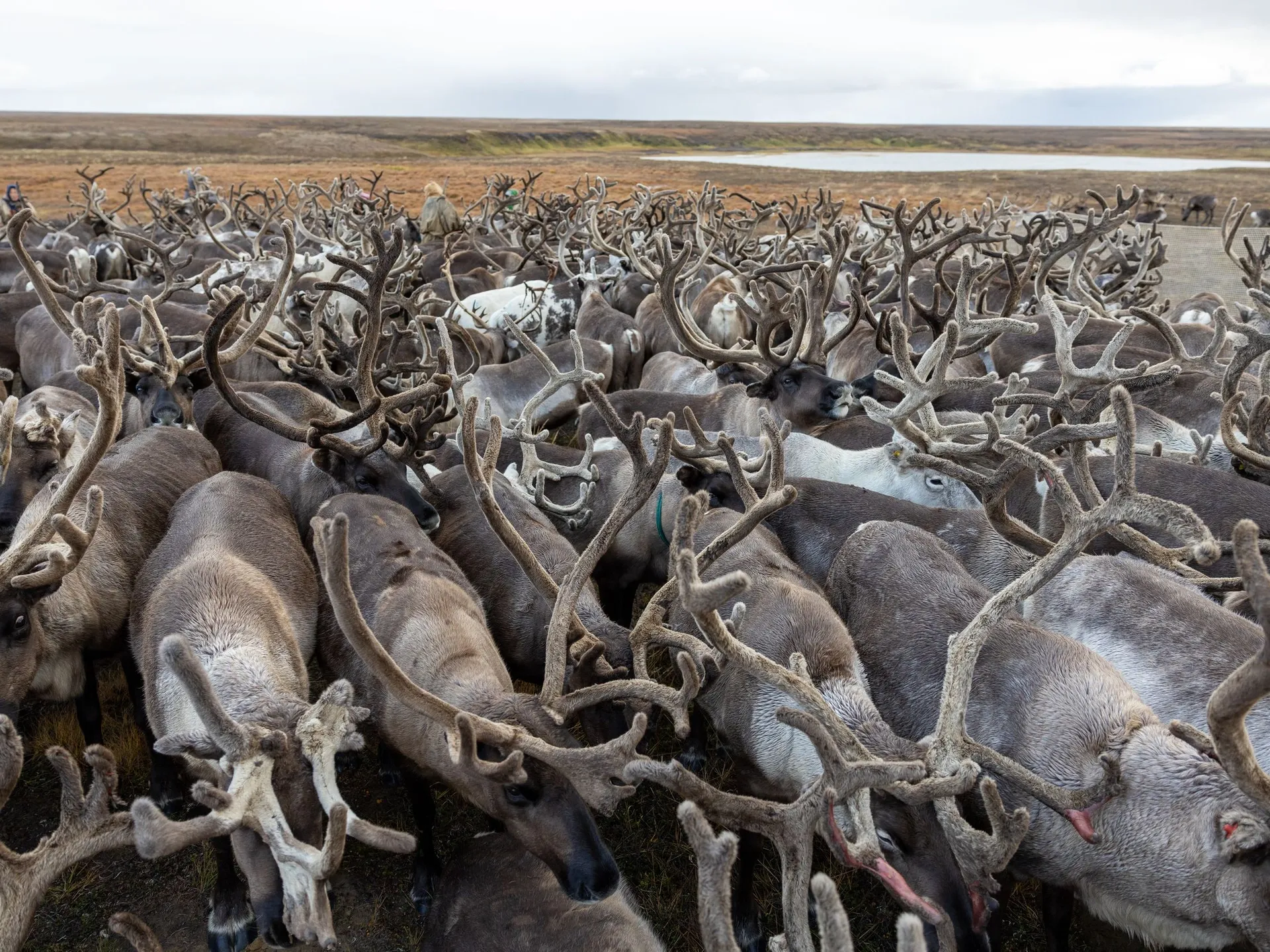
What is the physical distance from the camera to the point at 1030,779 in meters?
2.61

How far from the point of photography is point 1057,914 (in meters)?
2.95

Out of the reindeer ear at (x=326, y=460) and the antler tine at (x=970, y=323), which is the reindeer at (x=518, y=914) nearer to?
the reindeer ear at (x=326, y=460)

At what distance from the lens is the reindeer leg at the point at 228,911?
303cm

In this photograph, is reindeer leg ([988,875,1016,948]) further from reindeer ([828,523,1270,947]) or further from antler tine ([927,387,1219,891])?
antler tine ([927,387,1219,891])

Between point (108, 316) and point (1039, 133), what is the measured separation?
161005 mm

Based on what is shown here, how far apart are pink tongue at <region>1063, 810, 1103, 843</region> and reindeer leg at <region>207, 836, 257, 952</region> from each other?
2.64 metres

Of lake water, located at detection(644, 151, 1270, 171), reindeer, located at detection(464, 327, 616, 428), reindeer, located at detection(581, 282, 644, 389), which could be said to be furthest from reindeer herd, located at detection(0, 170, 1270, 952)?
lake water, located at detection(644, 151, 1270, 171)

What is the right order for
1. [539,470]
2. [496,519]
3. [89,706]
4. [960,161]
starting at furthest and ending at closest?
[960,161], [539,470], [89,706], [496,519]

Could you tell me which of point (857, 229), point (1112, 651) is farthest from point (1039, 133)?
point (1112, 651)

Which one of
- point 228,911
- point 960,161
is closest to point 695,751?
point 228,911

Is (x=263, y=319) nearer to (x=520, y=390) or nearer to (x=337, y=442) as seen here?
(x=337, y=442)

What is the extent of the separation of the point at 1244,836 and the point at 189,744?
9.59ft

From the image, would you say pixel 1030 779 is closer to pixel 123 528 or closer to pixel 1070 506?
pixel 1070 506

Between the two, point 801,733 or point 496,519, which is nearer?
point 801,733
